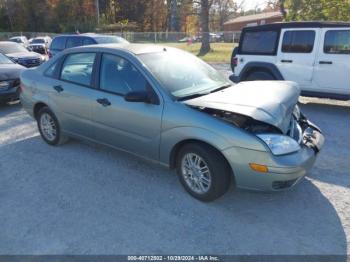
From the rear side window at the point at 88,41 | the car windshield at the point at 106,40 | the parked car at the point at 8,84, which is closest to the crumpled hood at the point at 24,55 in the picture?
the rear side window at the point at 88,41

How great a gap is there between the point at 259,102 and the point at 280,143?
1.77 ft

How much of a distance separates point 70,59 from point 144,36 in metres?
36.8

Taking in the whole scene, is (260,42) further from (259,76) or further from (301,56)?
(301,56)

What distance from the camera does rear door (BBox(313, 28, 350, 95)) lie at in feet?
22.9

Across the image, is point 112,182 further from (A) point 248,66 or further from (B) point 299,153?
(A) point 248,66

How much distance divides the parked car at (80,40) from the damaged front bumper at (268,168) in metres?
8.90

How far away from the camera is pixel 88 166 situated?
4719 mm

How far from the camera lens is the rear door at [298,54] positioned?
7.41 meters

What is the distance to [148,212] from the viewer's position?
11.7 feet

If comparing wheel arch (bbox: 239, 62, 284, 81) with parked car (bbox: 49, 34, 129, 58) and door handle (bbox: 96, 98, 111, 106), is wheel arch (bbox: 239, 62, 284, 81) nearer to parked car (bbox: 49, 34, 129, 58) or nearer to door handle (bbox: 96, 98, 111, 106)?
parked car (bbox: 49, 34, 129, 58)

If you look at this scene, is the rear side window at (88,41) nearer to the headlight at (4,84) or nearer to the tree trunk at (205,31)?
the headlight at (4,84)

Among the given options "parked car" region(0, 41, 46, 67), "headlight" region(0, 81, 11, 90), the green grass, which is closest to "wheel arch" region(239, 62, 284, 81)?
"headlight" region(0, 81, 11, 90)

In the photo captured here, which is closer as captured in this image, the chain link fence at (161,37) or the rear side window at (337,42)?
the rear side window at (337,42)

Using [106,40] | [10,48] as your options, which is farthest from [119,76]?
[10,48]
